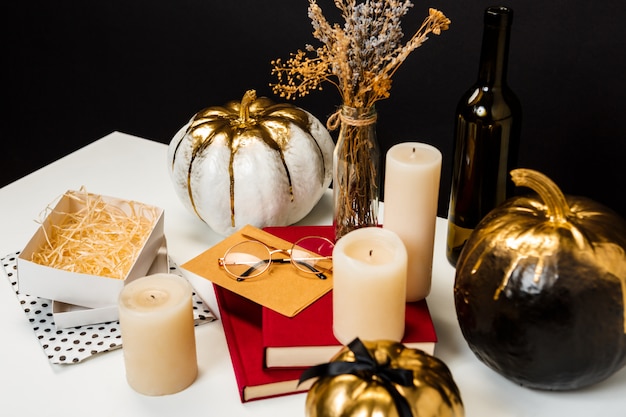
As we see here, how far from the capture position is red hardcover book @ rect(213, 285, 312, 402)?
81 centimetres

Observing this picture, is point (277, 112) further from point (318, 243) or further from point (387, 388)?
point (387, 388)

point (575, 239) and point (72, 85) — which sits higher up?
point (575, 239)

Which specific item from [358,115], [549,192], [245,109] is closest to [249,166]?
[245,109]

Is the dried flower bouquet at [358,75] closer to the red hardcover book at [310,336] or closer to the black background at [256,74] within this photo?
the red hardcover book at [310,336]

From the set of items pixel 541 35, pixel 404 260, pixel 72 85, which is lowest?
pixel 72 85

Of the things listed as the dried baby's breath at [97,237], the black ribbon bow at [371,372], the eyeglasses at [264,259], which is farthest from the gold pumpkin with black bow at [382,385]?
the dried baby's breath at [97,237]

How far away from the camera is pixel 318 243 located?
103cm

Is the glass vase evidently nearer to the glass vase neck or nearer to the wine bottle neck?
the glass vase neck

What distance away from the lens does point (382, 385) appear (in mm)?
645

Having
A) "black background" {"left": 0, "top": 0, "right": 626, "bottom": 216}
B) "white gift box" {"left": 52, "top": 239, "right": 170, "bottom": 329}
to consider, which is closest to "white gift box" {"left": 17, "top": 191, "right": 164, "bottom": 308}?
"white gift box" {"left": 52, "top": 239, "right": 170, "bottom": 329}

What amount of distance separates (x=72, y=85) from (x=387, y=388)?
1883 mm

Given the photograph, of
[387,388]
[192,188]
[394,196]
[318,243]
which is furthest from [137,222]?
[387,388]

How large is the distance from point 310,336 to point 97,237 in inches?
14.5

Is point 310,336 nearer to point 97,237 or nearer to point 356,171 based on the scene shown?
point 356,171
